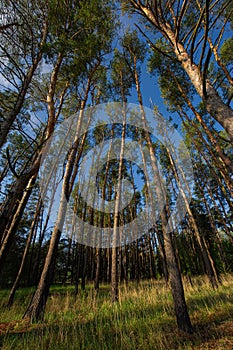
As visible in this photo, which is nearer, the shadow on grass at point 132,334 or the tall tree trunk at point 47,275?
the shadow on grass at point 132,334

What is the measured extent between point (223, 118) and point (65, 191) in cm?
433

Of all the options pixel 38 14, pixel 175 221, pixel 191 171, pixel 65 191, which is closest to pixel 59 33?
pixel 38 14

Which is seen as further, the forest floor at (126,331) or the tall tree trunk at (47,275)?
the tall tree trunk at (47,275)

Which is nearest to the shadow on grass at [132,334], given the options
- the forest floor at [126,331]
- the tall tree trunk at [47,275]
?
the forest floor at [126,331]

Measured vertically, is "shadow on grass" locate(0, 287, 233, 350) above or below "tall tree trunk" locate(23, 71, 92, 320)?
below

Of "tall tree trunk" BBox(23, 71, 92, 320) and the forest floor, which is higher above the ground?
"tall tree trunk" BBox(23, 71, 92, 320)

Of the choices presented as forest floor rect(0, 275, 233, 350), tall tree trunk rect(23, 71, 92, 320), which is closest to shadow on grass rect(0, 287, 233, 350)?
forest floor rect(0, 275, 233, 350)

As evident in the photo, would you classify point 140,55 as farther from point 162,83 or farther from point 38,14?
point 38,14

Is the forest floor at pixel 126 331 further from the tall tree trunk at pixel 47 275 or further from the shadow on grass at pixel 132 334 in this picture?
the tall tree trunk at pixel 47 275

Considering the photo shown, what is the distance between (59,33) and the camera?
166 inches

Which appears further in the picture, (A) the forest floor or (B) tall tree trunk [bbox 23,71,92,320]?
(B) tall tree trunk [bbox 23,71,92,320]

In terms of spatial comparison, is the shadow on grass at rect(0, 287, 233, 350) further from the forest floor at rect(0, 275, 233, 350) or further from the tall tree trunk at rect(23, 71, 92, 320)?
the tall tree trunk at rect(23, 71, 92, 320)

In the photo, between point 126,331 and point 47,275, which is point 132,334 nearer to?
point 126,331

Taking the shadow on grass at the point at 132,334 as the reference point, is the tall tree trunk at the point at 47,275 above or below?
above
